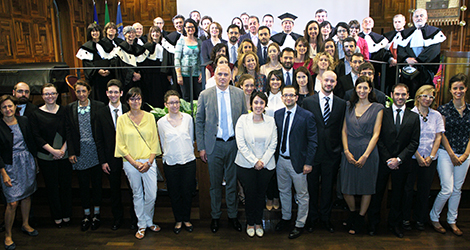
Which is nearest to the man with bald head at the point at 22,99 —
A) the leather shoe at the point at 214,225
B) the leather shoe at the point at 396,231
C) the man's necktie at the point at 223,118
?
the man's necktie at the point at 223,118

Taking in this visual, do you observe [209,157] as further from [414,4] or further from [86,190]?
[414,4]

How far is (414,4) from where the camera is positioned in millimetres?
8203

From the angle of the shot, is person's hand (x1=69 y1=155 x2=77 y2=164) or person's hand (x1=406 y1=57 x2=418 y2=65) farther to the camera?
person's hand (x1=406 y1=57 x2=418 y2=65)

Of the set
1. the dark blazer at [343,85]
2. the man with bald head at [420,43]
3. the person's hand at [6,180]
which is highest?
the man with bald head at [420,43]

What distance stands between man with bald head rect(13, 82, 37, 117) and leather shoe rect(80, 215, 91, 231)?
1221 mm

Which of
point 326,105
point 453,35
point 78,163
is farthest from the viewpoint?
point 453,35

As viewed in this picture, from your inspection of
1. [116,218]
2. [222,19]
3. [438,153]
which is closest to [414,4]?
[222,19]

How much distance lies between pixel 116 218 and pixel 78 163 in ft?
2.28

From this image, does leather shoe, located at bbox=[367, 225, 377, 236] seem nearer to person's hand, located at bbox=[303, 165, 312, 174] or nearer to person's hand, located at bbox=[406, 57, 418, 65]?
person's hand, located at bbox=[303, 165, 312, 174]

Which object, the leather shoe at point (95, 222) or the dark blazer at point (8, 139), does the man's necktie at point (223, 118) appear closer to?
the leather shoe at point (95, 222)

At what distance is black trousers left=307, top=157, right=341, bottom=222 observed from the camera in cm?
353

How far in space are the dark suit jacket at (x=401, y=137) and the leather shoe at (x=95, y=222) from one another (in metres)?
2.97

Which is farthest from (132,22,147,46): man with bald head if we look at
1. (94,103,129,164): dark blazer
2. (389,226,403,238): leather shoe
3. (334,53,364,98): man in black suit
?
(389,226,403,238): leather shoe

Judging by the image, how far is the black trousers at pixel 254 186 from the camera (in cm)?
345
